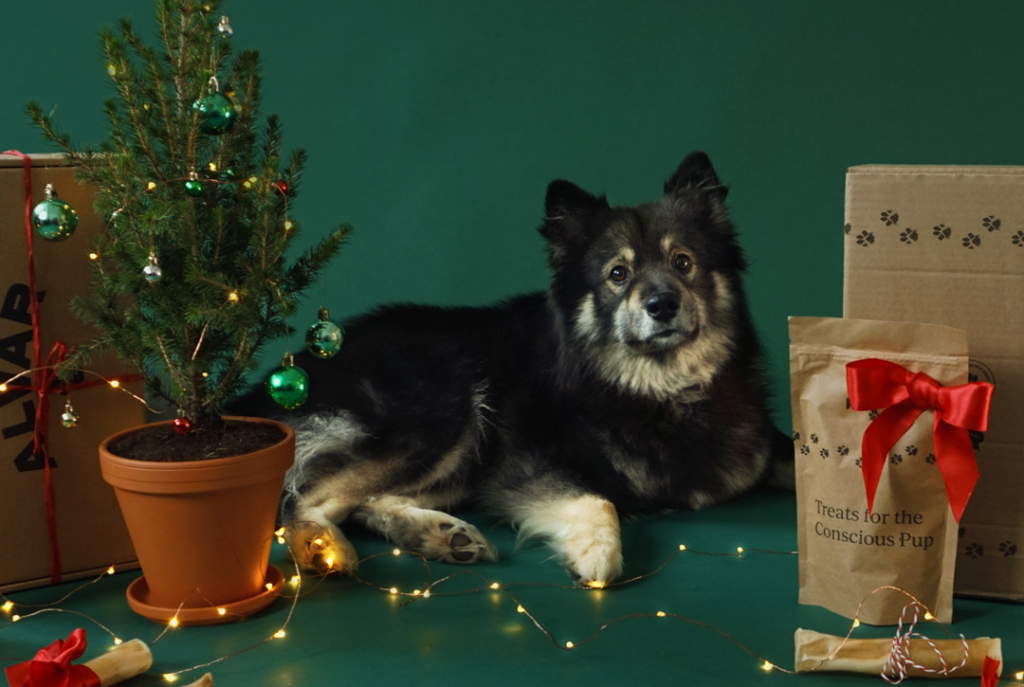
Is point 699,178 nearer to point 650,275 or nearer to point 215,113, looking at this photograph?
point 650,275

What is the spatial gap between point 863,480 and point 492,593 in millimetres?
901

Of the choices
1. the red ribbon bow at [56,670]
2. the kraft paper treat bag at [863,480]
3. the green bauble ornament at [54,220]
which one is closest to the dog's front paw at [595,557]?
the kraft paper treat bag at [863,480]

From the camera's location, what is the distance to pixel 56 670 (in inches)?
76.3

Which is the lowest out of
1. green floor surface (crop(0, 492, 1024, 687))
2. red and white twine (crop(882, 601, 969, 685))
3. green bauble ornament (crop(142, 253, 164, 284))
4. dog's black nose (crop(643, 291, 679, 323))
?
green floor surface (crop(0, 492, 1024, 687))

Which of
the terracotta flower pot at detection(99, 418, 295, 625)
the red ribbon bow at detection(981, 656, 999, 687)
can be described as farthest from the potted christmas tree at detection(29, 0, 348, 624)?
the red ribbon bow at detection(981, 656, 999, 687)

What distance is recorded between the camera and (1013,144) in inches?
162

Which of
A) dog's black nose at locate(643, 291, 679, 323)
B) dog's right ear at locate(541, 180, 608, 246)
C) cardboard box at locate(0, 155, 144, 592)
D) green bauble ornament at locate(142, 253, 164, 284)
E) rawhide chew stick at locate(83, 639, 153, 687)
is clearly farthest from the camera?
dog's right ear at locate(541, 180, 608, 246)

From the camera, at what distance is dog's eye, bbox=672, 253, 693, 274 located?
117 inches

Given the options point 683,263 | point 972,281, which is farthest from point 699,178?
point 972,281

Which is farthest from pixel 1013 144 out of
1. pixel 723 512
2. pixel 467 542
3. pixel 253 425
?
pixel 253 425

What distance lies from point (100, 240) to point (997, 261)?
1.99 m

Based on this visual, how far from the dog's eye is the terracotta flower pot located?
47.6 inches

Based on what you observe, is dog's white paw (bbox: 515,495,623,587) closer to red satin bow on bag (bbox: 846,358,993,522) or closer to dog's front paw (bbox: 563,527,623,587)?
dog's front paw (bbox: 563,527,623,587)

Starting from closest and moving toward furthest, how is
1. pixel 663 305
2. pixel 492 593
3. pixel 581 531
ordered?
pixel 492 593
pixel 581 531
pixel 663 305
